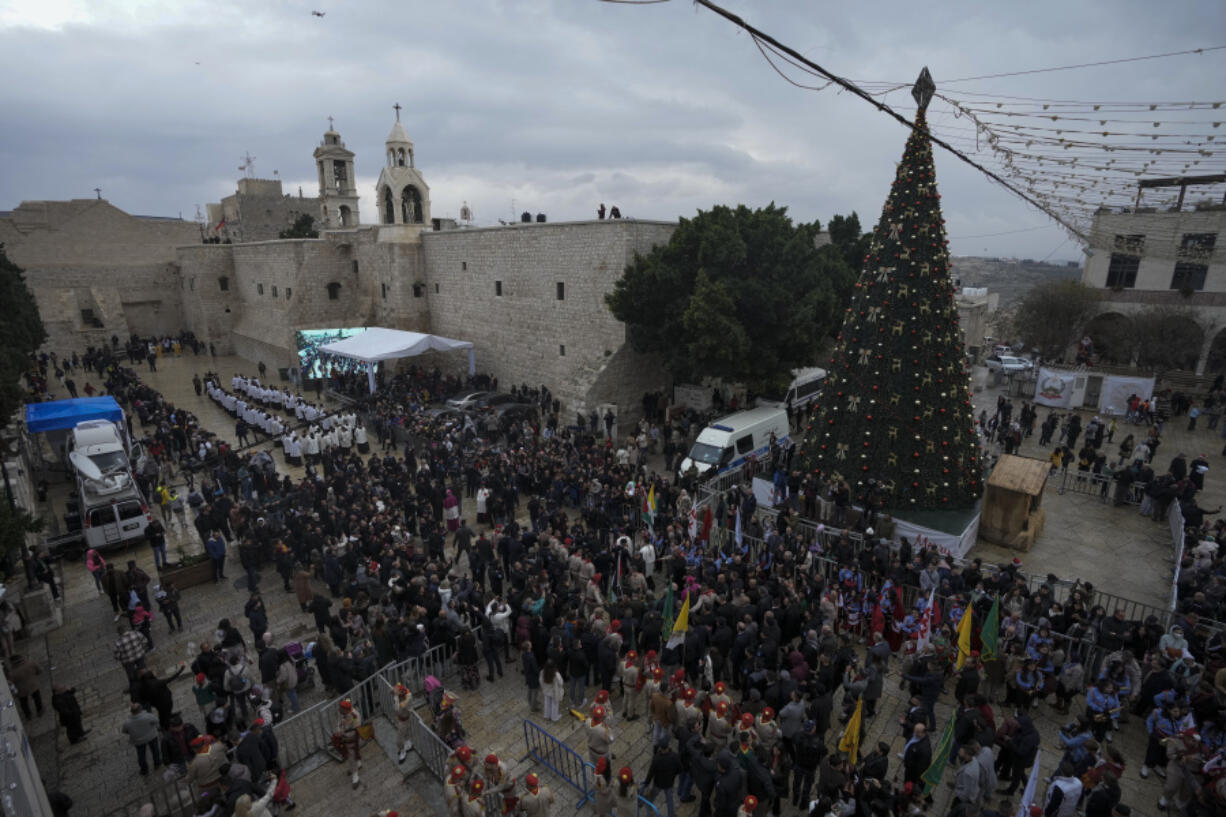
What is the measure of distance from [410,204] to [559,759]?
2764 centimetres

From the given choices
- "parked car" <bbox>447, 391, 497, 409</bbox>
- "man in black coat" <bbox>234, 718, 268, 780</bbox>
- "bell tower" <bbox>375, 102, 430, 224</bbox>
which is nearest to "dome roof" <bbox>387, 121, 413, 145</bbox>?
"bell tower" <bbox>375, 102, 430, 224</bbox>

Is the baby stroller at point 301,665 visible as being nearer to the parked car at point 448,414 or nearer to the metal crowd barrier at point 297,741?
the metal crowd barrier at point 297,741

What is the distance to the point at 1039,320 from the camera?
92.3 feet

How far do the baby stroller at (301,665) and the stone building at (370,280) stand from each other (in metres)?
13.0

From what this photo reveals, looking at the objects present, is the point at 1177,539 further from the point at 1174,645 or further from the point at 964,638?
the point at 964,638

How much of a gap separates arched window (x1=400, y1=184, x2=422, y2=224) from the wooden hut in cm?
2649

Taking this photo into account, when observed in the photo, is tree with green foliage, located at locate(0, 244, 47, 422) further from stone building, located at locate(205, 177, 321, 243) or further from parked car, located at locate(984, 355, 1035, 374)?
parked car, located at locate(984, 355, 1035, 374)

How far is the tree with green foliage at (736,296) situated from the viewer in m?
18.6

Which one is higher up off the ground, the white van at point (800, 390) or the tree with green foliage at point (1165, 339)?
the tree with green foliage at point (1165, 339)

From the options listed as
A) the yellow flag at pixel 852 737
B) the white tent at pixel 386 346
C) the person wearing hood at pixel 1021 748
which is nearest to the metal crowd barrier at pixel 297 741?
the yellow flag at pixel 852 737

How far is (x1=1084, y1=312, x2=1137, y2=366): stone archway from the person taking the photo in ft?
84.7

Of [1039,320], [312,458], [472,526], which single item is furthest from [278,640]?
[1039,320]

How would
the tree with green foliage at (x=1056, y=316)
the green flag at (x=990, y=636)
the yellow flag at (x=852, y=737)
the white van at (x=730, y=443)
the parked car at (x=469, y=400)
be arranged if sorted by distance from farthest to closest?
the tree with green foliage at (x=1056, y=316)
the parked car at (x=469, y=400)
the white van at (x=730, y=443)
the green flag at (x=990, y=636)
the yellow flag at (x=852, y=737)

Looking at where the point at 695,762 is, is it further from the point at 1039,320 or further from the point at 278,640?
the point at 1039,320
